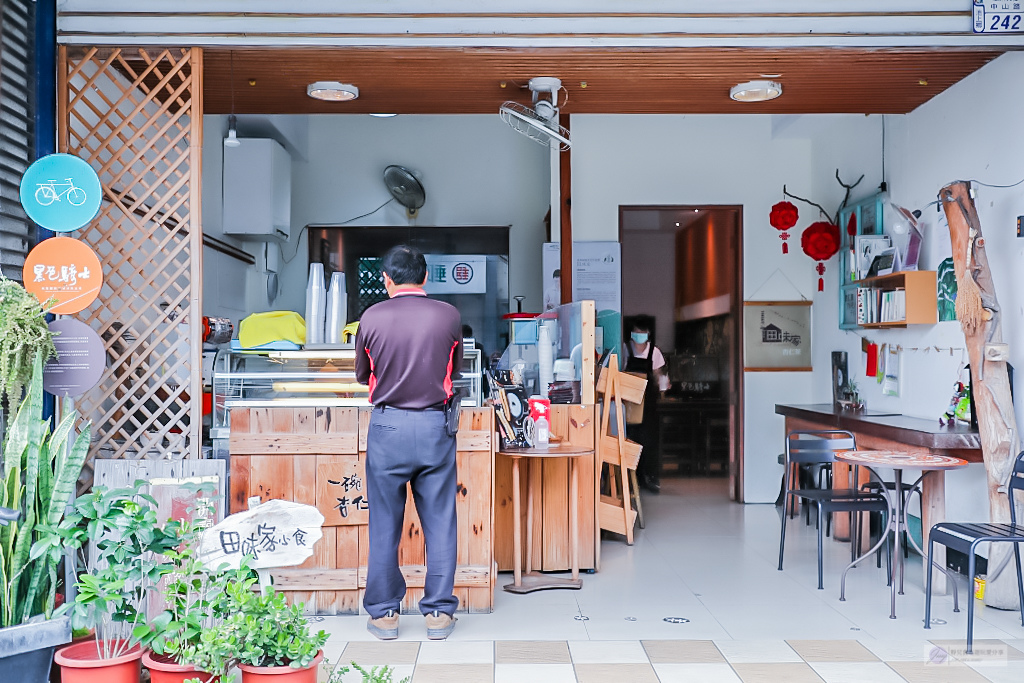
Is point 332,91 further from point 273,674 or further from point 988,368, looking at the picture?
point 988,368

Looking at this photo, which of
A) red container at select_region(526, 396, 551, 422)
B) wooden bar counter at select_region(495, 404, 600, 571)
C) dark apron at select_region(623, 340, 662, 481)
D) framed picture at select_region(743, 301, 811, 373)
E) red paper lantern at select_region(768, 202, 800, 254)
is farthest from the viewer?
dark apron at select_region(623, 340, 662, 481)

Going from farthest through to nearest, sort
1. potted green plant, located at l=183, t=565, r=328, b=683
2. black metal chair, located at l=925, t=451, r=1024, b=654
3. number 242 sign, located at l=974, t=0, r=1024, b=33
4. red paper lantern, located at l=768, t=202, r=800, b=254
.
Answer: red paper lantern, located at l=768, t=202, r=800, b=254, number 242 sign, located at l=974, t=0, r=1024, b=33, black metal chair, located at l=925, t=451, r=1024, b=654, potted green plant, located at l=183, t=565, r=328, b=683

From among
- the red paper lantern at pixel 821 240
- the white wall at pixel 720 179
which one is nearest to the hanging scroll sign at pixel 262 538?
the white wall at pixel 720 179

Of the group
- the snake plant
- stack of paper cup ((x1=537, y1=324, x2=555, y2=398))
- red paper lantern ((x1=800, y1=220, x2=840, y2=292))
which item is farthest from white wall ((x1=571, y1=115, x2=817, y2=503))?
the snake plant

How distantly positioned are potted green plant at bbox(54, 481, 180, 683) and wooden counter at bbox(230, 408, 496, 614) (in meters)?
1.17

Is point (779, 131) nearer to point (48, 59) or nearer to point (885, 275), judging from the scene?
point (885, 275)

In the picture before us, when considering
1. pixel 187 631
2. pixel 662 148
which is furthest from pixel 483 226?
pixel 187 631

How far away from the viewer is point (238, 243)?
25.6ft

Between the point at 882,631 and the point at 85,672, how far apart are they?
3.28m

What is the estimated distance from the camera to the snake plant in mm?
3037

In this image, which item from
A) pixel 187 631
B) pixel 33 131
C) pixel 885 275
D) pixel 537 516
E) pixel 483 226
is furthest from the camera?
pixel 483 226

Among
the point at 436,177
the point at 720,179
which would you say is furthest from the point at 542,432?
the point at 436,177

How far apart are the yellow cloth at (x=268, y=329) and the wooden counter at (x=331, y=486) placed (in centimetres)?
35

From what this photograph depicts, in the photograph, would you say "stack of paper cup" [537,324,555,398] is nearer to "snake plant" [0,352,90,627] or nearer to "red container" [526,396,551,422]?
"red container" [526,396,551,422]
